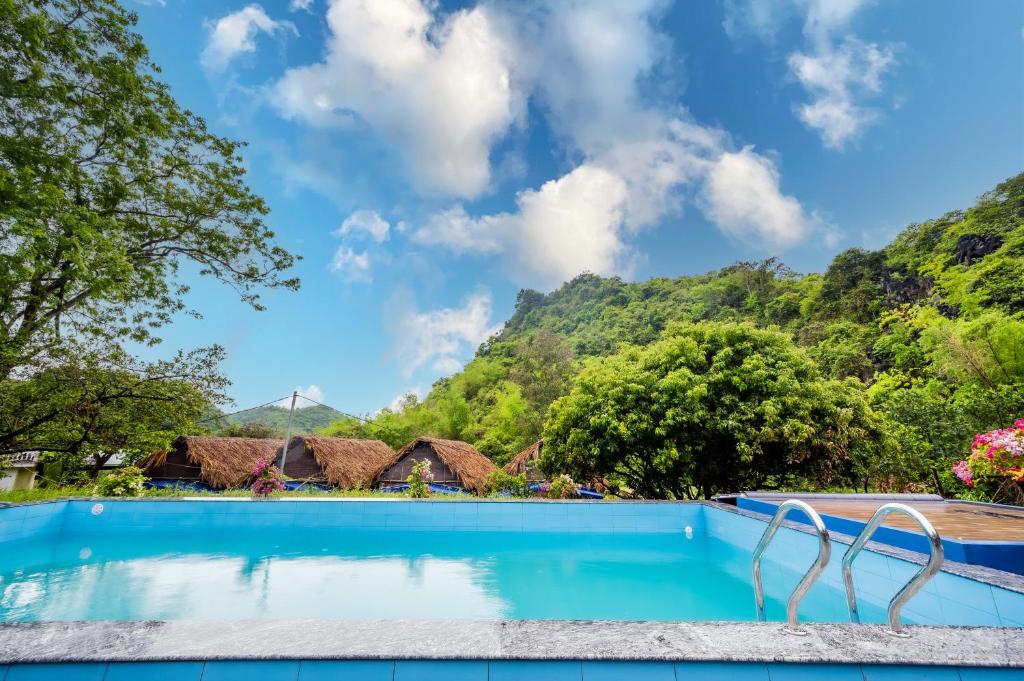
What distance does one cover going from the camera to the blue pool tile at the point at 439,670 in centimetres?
131

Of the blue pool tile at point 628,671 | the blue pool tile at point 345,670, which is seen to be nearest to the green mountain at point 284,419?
the blue pool tile at point 345,670

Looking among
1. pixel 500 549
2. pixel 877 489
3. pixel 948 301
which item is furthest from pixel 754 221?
pixel 500 549

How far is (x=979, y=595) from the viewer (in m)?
2.50

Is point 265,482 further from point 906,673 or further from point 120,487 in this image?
point 906,673

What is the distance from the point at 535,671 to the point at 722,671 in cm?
51

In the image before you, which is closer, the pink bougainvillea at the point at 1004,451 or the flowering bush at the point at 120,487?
the pink bougainvillea at the point at 1004,451

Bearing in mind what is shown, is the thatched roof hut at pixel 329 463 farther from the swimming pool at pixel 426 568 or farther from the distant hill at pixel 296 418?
the distant hill at pixel 296 418

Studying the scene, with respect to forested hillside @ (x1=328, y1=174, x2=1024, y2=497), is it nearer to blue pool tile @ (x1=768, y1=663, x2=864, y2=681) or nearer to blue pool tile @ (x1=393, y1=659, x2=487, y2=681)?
blue pool tile @ (x1=768, y1=663, x2=864, y2=681)

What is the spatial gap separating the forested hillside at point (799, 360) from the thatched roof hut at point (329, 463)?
5613mm

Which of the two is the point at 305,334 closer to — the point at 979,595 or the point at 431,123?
→ the point at 431,123

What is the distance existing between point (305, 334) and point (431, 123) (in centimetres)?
2082

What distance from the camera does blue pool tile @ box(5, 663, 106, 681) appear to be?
130 cm

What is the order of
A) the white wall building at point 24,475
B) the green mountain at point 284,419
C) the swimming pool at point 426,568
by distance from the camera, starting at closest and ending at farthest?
the swimming pool at point 426,568 → the white wall building at point 24,475 → the green mountain at point 284,419

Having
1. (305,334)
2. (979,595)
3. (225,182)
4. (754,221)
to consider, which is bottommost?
(979,595)
